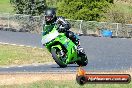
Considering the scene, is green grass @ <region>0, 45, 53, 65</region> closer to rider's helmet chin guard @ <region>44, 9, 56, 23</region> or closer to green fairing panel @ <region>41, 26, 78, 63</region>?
green fairing panel @ <region>41, 26, 78, 63</region>

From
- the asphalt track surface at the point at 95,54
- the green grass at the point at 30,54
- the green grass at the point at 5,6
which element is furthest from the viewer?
the green grass at the point at 5,6

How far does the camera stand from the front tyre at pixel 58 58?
29.2ft

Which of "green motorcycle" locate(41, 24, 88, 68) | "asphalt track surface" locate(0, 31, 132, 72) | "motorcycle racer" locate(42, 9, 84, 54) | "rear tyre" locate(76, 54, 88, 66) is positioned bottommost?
"asphalt track surface" locate(0, 31, 132, 72)

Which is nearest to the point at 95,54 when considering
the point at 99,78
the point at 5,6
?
the point at 99,78

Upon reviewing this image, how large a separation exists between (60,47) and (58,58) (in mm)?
228

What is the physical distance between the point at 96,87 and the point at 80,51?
52.8 meters

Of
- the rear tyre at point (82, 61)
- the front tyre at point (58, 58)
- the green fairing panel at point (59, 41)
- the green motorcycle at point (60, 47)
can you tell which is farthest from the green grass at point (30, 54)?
the rear tyre at point (82, 61)

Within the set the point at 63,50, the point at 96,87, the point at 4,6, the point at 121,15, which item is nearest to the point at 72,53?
the point at 63,50

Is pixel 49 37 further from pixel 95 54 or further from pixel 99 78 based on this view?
pixel 95 54

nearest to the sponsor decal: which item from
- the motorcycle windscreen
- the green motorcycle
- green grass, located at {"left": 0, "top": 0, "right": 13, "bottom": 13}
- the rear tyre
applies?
the rear tyre

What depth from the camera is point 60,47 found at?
8.89 m

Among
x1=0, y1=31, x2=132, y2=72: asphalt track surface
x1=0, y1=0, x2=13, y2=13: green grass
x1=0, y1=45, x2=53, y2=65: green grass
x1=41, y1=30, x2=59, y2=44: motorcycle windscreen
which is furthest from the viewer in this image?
x1=0, y1=0, x2=13, y2=13: green grass

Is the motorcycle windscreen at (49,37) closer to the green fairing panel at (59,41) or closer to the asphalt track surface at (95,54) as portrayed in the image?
the green fairing panel at (59,41)

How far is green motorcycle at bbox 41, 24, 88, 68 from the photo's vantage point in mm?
8719
